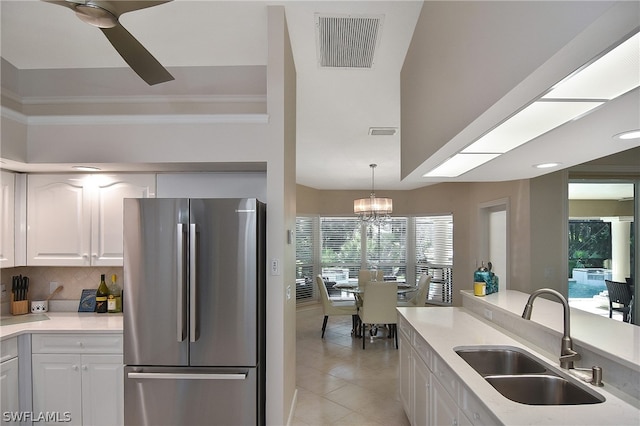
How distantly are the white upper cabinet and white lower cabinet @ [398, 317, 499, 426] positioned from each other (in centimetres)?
243

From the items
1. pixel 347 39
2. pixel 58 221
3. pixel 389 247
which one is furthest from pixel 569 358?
pixel 389 247

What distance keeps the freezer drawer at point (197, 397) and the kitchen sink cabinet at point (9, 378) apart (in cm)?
98

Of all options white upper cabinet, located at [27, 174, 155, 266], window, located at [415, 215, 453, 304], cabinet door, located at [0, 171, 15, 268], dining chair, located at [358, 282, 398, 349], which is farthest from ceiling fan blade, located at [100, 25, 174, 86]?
window, located at [415, 215, 453, 304]

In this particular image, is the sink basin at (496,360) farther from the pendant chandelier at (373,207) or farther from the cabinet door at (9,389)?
the pendant chandelier at (373,207)

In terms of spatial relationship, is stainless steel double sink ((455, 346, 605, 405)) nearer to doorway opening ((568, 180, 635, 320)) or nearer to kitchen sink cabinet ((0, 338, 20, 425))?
doorway opening ((568, 180, 635, 320))

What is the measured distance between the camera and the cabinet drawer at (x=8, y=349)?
2.57 metres

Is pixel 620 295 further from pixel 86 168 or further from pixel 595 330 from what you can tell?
pixel 86 168

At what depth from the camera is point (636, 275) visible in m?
3.88

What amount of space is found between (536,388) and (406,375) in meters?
1.26

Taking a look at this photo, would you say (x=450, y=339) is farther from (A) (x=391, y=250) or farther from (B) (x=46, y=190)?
(A) (x=391, y=250)

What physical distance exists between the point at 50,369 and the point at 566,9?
3561 millimetres

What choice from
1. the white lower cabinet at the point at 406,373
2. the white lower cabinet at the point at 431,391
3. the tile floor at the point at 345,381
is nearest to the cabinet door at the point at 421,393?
the white lower cabinet at the point at 431,391

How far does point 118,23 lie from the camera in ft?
5.87

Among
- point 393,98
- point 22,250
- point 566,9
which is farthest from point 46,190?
point 566,9
